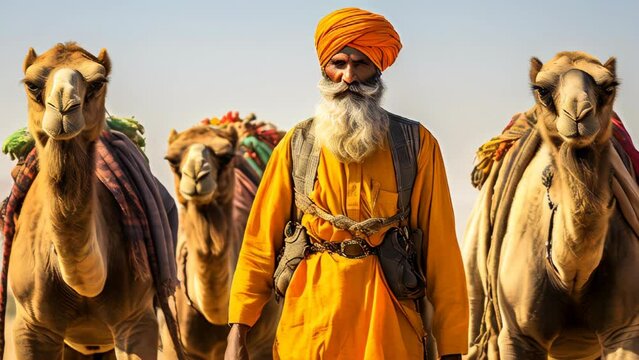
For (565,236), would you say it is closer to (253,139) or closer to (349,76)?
(349,76)

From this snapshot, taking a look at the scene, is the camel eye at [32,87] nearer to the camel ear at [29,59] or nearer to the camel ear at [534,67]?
the camel ear at [29,59]

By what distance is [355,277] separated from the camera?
6.34m

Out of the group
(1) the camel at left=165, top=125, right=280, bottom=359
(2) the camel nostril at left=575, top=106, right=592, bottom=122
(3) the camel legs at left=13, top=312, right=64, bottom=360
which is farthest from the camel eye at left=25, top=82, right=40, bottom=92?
(2) the camel nostril at left=575, top=106, right=592, bottom=122

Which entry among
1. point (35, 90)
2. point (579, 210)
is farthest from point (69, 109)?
point (579, 210)

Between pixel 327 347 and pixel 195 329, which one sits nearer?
pixel 327 347

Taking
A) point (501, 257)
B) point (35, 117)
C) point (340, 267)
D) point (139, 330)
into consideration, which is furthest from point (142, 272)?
point (340, 267)

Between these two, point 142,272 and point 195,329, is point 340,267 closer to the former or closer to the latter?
point 142,272

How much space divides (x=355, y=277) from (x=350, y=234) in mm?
176

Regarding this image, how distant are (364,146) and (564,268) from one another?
2210 mm

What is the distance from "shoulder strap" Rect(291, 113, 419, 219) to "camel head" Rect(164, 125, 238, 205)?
11.0 ft

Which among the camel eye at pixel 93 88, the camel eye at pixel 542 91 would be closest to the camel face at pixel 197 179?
the camel eye at pixel 93 88

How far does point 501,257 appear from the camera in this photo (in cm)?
873

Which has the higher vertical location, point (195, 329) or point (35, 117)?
point (35, 117)

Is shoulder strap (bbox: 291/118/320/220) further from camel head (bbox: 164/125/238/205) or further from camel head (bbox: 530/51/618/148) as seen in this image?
camel head (bbox: 164/125/238/205)
